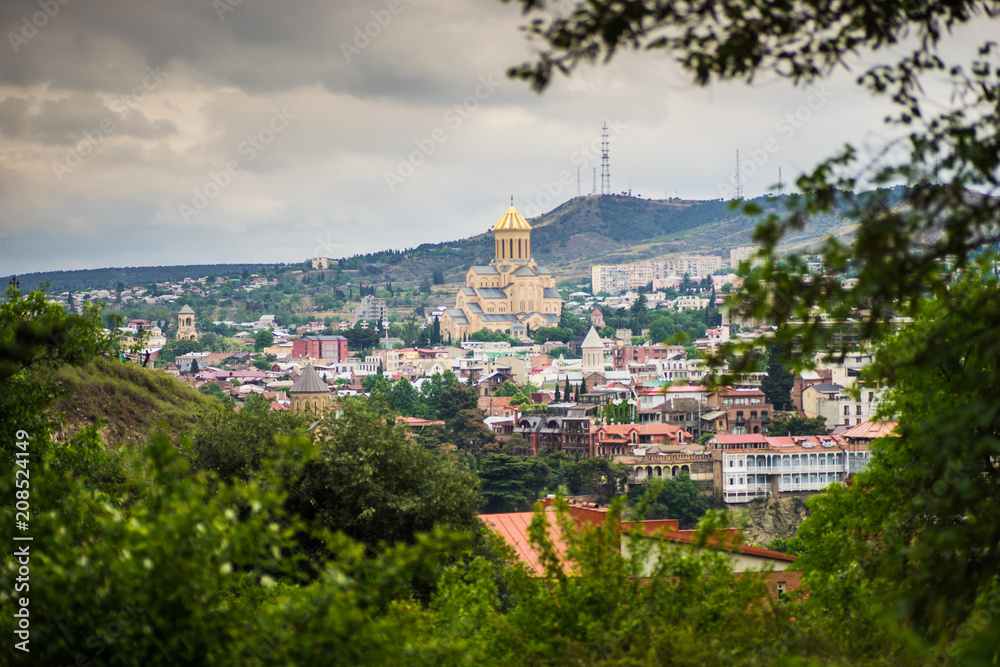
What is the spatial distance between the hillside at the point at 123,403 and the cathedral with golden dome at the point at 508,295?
333 ft

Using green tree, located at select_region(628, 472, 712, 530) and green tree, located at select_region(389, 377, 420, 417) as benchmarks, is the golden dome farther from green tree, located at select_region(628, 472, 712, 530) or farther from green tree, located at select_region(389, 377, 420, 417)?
green tree, located at select_region(628, 472, 712, 530)

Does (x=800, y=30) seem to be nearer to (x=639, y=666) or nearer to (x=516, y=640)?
(x=639, y=666)

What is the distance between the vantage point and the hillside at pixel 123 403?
17.8 metres

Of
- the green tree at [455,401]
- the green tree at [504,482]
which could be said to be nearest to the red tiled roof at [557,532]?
the green tree at [504,482]

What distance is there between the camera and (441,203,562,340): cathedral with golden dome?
408ft

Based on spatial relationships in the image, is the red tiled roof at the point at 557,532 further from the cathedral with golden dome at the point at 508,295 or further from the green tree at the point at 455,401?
the cathedral with golden dome at the point at 508,295

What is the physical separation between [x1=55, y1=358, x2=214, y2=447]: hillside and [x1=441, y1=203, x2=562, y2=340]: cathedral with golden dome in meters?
101

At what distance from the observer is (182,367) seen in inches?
3831

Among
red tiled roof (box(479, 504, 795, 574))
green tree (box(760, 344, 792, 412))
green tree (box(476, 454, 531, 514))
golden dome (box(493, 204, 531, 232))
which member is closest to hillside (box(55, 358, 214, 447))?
red tiled roof (box(479, 504, 795, 574))

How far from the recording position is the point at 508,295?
130 meters

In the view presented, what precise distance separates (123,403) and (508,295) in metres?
112

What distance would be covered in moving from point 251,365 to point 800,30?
4135 inches

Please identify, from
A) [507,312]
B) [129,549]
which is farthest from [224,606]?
[507,312]

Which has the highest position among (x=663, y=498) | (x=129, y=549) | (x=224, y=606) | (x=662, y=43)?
(x=662, y=43)
